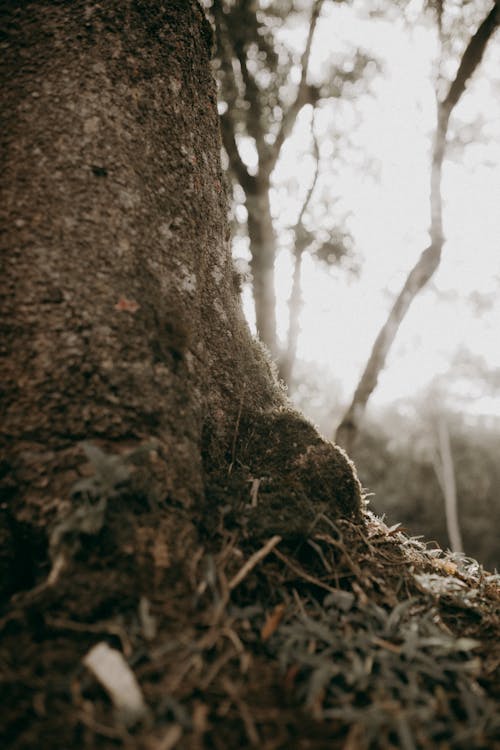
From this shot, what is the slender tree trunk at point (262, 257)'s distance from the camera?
6945 millimetres

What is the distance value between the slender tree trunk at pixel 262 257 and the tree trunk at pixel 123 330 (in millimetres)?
4744

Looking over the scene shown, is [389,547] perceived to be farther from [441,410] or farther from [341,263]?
[441,410]

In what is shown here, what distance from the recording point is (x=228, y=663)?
111 cm

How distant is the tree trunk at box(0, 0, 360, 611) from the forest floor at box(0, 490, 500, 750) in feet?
0.22

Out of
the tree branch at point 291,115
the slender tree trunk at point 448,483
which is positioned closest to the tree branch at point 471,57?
the tree branch at point 291,115

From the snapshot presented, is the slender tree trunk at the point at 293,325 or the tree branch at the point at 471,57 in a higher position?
Result: the tree branch at the point at 471,57

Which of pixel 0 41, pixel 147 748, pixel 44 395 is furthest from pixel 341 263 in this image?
pixel 147 748

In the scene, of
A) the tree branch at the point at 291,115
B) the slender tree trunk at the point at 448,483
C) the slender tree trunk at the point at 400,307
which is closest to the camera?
the slender tree trunk at the point at 400,307

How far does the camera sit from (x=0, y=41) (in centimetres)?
178

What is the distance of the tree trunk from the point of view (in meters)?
1.29

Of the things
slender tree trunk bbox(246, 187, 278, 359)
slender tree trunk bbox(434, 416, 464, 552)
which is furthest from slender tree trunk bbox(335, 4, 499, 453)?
slender tree trunk bbox(434, 416, 464, 552)

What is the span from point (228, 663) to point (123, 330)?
106 centimetres

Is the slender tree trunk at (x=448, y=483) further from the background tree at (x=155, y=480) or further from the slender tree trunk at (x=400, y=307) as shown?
the background tree at (x=155, y=480)

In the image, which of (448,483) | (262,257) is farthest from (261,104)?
(448,483)
